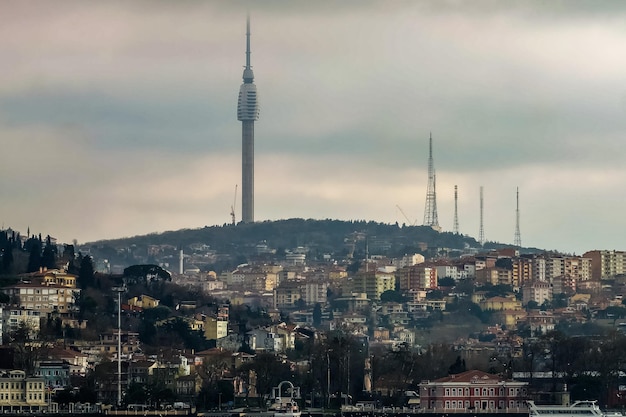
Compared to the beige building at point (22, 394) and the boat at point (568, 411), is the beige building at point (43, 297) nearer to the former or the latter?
the beige building at point (22, 394)

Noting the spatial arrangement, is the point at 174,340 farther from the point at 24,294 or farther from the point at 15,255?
the point at 15,255

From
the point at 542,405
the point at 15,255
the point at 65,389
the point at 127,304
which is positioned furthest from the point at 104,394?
the point at 15,255

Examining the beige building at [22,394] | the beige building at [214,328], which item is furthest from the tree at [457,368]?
the beige building at [214,328]

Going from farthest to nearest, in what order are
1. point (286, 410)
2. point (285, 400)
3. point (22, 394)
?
point (22, 394)
point (285, 400)
point (286, 410)

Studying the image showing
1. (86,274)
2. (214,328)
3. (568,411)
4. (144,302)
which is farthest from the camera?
(144,302)

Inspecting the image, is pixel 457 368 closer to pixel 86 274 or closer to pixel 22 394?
pixel 22 394

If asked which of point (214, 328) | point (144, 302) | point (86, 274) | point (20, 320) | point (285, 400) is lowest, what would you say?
point (285, 400)

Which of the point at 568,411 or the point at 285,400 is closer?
the point at 568,411

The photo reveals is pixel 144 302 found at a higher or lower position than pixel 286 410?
higher

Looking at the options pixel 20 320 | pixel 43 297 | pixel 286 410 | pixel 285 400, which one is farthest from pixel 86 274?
pixel 286 410

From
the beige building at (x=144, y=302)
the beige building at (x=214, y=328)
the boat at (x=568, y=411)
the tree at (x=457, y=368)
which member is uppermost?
the beige building at (x=144, y=302)
